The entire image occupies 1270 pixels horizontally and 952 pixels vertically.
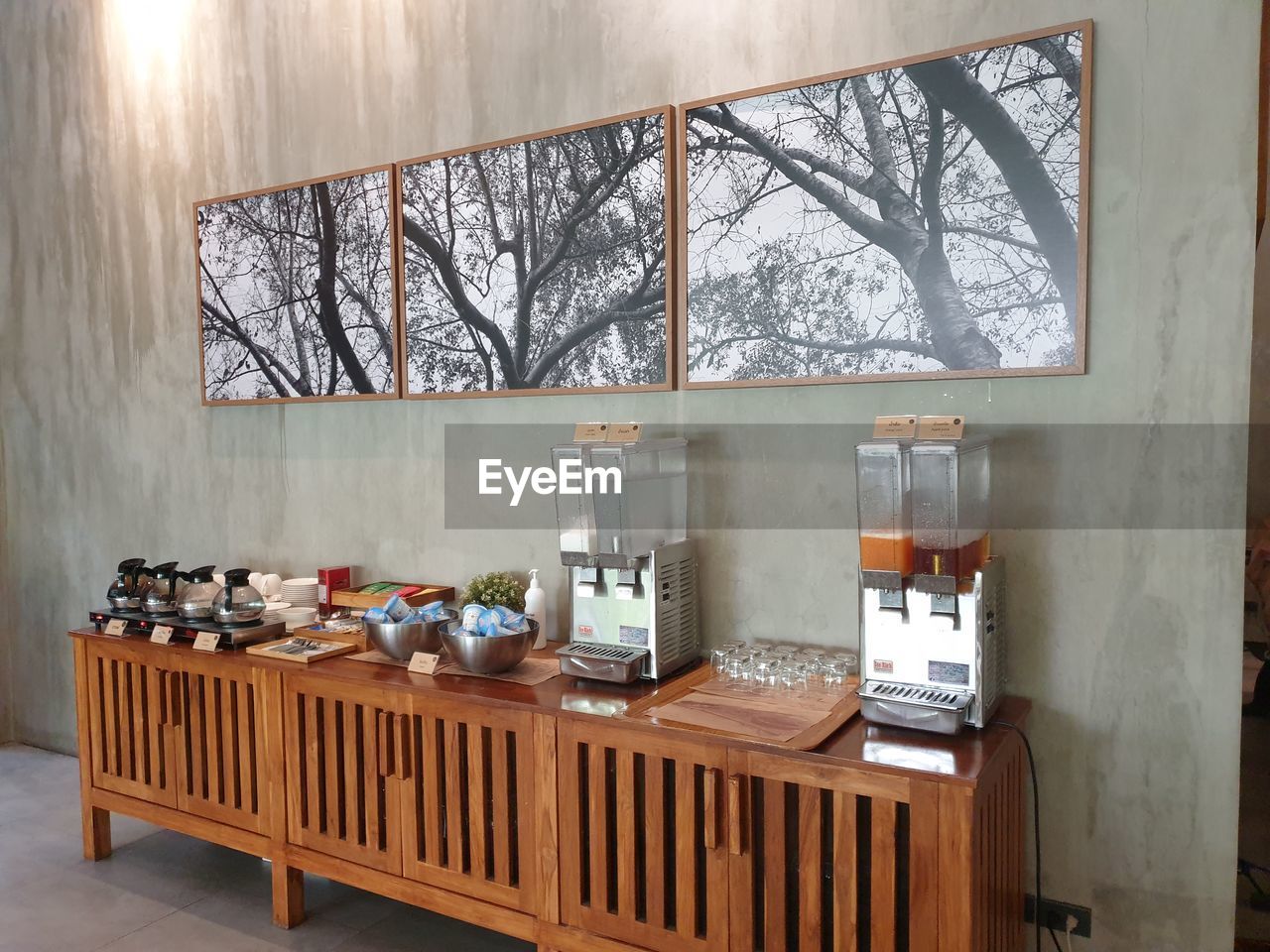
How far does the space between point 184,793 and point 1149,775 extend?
293 cm

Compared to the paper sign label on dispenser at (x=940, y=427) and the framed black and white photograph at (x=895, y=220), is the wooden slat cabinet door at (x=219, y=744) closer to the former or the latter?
the framed black and white photograph at (x=895, y=220)

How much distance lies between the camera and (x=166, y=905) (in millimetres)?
3145

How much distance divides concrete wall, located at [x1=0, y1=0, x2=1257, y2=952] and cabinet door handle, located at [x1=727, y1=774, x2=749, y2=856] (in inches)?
27.2

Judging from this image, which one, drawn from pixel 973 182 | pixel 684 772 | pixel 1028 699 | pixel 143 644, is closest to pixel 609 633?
pixel 684 772

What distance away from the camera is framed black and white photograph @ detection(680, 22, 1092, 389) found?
2.33 metres

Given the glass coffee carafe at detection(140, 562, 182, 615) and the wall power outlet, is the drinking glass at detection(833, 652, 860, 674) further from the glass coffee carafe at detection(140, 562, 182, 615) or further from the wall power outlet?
the glass coffee carafe at detection(140, 562, 182, 615)

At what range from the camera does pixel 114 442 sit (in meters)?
4.27

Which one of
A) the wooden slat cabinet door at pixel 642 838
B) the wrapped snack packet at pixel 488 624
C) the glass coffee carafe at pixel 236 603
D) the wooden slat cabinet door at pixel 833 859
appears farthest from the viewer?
the glass coffee carafe at pixel 236 603

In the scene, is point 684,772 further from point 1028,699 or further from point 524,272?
point 524,272

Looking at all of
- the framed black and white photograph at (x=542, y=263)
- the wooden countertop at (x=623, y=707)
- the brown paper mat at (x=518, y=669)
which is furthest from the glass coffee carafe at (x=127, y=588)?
the framed black and white photograph at (x=542, y=263)

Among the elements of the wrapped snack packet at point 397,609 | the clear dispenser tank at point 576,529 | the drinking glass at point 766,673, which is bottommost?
the drinking glass at point 766,673

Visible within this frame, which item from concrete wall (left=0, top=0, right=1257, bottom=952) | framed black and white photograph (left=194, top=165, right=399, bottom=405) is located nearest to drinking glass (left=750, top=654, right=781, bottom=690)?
concrete wall (left=0, top=0, right=1257, bottom=952)

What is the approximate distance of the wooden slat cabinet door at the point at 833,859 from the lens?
1995 mm

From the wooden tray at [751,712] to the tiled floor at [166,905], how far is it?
1062 millimetres
